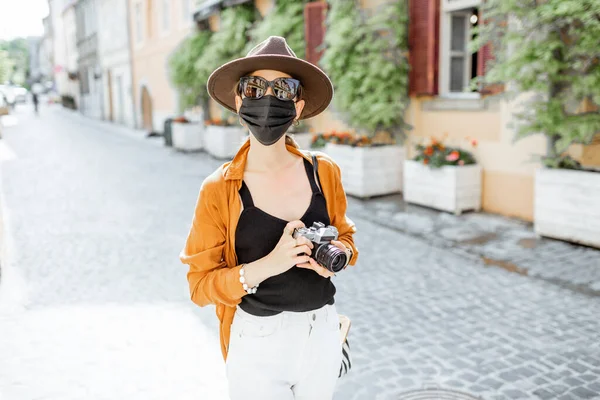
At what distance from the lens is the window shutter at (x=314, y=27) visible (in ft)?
37.0

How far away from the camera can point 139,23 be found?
84.3 ft

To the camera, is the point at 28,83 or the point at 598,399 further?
the point at 28,83

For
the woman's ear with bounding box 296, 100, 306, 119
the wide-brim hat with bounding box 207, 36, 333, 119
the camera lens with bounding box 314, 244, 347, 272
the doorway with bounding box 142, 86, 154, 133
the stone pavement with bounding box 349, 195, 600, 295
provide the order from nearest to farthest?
1. the camera lens with bounding box 314, 244, 347, 272
2. the wide-brim hat with bounding box 207, 36, 333, 119
3. the woman's ear with bounding box 296, 100, 306, 119
4. the stone pavement with bounding box 349, 195, 600, 295
5. the doorway with bounding box 142, 86, 154, 133

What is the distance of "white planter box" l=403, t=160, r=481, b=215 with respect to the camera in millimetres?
8109

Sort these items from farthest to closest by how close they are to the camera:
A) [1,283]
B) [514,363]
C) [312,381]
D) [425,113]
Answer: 1. [425,113]
2. [1,283]
3. [514,363]
4. [312,381]

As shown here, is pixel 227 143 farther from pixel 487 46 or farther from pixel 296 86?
pixel 296 86

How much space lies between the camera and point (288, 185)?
1.90 meters

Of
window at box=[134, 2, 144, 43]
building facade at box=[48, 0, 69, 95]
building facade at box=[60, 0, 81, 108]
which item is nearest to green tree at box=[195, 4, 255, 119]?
window at box=[134, 2, 144, 43]

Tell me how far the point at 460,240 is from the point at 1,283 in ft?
16.1

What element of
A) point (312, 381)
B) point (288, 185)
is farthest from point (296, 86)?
point (312, 381)

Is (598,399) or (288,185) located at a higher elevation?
(288,185)

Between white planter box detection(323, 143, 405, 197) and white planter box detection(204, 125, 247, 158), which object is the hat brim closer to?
white planter box detection(323, 143, 405, 197)

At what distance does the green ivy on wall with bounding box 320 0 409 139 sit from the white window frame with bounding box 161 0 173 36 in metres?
13.1

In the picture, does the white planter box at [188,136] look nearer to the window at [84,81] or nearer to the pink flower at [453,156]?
the pink flower at [453,156]
